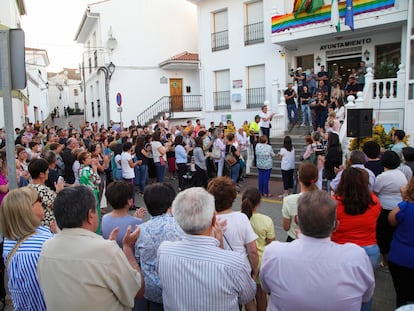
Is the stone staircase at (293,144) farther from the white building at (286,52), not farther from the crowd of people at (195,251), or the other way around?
the crowd of people at (195,251)

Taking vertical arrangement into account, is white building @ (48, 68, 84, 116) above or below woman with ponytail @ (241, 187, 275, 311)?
above

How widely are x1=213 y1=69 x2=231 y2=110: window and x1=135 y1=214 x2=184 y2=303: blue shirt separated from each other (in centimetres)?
1914

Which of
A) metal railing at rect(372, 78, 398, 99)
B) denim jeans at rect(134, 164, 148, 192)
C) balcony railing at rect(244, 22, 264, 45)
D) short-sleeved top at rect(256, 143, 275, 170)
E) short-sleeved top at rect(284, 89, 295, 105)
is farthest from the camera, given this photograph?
balcony railing at rect(244, 22, 264, 45)

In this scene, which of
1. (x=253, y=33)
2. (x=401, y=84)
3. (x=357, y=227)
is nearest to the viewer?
(x=357, y=227)

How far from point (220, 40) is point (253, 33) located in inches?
94.1

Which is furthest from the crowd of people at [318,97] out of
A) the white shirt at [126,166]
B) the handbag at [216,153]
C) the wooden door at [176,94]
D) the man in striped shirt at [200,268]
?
the man in striped shirt at [200,268]

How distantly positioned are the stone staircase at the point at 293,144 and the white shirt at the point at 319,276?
9167 millimetres

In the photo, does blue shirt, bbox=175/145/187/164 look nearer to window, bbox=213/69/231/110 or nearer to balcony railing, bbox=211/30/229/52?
window, bbox=213/69/231/110

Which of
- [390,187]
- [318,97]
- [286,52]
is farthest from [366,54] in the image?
[390,187]

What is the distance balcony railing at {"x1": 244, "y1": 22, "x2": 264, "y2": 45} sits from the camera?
19.7 metres

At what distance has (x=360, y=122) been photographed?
322 inches

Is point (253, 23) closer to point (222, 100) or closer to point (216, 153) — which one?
point (222, 100)

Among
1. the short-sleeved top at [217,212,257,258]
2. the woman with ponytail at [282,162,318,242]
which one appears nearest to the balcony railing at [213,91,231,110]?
the woman with ponytail at [282,162,318,242]

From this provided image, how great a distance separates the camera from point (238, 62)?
20.7 meters
